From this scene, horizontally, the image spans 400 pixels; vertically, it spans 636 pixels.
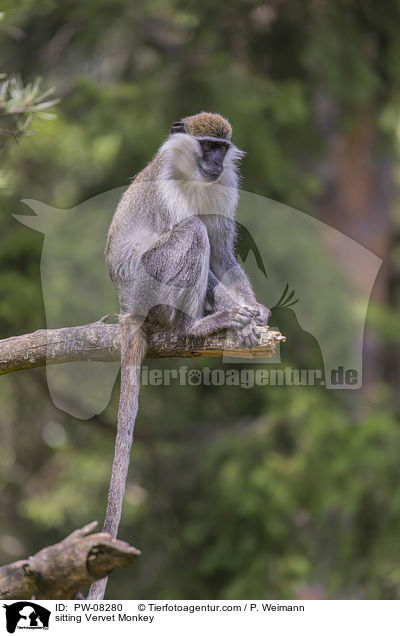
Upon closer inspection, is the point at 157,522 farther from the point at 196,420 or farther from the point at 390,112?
the point at 390,112

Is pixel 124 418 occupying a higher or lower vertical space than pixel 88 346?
lower

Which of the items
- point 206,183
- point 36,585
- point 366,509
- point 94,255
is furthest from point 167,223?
point 366,509

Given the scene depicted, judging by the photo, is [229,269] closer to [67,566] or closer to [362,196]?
[67,566]

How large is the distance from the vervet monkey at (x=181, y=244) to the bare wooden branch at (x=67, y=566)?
1.15m

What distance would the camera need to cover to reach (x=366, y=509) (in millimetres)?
8320

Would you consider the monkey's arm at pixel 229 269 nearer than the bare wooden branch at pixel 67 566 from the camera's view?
No

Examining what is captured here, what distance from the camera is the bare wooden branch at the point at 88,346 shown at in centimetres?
409

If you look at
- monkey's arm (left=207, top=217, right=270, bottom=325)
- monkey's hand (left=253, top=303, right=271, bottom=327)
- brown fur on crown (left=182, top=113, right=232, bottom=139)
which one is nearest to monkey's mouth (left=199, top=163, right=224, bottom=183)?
brown fur on crown (left=182, top=113, right=232, bottom=139)

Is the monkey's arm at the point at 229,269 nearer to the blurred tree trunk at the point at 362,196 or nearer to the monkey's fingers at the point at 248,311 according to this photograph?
the monkey's fingers at the point at 248,311

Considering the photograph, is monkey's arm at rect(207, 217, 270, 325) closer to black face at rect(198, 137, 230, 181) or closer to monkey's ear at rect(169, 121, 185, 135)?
black face at rect(198, 137, 230, 181)

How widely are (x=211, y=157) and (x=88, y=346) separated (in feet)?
4.34
